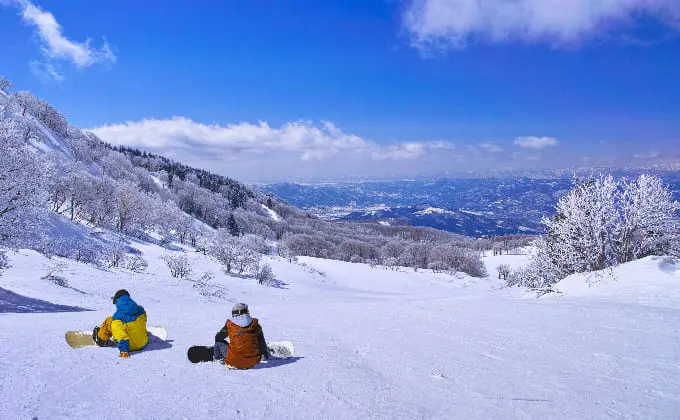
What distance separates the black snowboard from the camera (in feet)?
23.6

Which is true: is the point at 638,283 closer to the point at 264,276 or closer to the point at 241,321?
the point at 241,321

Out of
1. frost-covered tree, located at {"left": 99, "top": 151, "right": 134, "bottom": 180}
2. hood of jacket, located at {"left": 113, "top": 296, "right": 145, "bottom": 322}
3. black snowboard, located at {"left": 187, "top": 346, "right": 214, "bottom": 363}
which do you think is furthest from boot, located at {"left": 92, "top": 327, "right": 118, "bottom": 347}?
frost-covered tree, located at {"left": 99, "top": 151, "right": 134, "bottom": 180}

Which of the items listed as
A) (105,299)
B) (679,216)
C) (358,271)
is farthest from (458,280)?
(105,299)

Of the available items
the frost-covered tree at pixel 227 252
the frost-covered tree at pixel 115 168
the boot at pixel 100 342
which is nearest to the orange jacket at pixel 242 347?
the boot at pixel 100 342

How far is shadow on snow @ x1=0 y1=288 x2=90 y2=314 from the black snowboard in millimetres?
11946

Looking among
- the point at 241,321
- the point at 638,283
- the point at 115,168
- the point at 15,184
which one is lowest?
the point at 241,321

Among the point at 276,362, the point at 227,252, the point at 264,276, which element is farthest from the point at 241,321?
the point at 227,252

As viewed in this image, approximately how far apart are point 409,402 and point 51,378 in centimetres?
542

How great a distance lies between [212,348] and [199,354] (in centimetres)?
29

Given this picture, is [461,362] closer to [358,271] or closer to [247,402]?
[247,402]

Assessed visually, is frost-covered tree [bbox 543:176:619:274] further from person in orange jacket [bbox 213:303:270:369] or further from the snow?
person in orange jacket [bbox 213:303:270:369]

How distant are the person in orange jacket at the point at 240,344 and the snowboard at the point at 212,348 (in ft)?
0.48

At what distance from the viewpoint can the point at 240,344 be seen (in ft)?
23.3

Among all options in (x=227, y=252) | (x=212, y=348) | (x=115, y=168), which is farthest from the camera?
(x=115, y=168)
